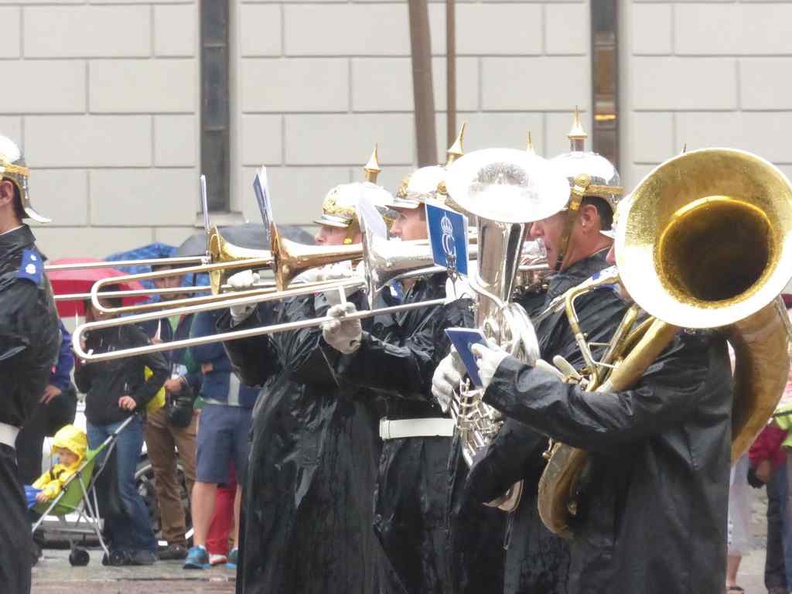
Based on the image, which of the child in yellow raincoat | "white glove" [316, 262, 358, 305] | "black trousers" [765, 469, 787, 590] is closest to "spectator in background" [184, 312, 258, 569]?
Answer: the child in yellow raincoat

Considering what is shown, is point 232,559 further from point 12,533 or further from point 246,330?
point 246,330

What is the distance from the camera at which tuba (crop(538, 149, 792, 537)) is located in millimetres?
4215

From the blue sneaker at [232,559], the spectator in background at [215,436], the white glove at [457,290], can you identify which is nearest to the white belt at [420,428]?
the white glove at [457,290]

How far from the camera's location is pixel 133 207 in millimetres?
14914

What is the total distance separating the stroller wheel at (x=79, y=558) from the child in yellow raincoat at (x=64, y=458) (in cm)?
46

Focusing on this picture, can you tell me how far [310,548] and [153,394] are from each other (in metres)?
3.88

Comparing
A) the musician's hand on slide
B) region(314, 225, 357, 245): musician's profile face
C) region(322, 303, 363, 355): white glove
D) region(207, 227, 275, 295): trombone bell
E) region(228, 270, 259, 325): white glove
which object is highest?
region(314, 225, 357, 245): musician's profile face

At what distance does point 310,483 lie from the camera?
6738 millimetres

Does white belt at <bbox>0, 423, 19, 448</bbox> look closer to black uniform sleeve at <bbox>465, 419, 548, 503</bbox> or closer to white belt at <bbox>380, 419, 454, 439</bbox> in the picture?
white belt at <bbox>380, 419, 454, 439</bbox>

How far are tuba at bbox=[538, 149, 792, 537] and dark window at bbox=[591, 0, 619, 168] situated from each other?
10646mm

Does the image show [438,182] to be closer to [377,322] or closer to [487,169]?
[377,322]

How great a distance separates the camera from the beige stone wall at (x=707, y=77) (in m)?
14.8

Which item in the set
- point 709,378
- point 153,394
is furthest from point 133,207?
point 709,378

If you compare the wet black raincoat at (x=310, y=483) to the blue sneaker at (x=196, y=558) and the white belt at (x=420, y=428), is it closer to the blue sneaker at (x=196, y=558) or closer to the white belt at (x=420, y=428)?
the white belt at (x=420, y=428)
